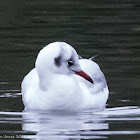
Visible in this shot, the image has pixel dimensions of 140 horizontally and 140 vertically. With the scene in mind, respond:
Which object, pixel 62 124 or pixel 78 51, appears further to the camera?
pixel 78 51

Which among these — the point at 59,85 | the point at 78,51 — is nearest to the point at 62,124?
the point at 59,85

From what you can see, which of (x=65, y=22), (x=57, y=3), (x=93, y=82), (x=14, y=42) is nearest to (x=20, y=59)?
(x=14, y=42)

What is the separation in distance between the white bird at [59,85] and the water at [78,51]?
137 millimetres

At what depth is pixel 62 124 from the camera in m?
10.3

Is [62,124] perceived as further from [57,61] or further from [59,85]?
[57,61]

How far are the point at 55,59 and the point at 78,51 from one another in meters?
3.86

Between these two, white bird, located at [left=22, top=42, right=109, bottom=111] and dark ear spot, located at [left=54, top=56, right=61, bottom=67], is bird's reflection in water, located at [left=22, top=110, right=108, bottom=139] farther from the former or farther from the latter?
dark ear spot, located at [left=54, top=56, right=61, bottom=67]

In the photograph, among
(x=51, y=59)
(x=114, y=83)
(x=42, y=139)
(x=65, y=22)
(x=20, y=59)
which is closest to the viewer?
(x=42, y=139)

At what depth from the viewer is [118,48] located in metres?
14.9

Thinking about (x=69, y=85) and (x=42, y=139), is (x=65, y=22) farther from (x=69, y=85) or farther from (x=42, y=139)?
(x=42, y=139)

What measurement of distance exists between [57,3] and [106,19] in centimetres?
247

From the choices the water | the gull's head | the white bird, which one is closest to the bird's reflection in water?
the water

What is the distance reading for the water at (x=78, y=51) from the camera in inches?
399

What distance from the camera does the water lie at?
33.3ft
